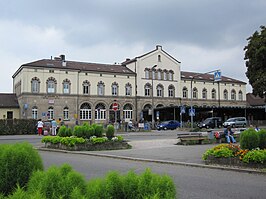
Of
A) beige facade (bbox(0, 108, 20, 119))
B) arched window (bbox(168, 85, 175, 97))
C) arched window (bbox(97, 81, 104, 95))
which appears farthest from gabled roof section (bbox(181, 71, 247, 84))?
beige facade (bbox(0, 108, 20, 119))

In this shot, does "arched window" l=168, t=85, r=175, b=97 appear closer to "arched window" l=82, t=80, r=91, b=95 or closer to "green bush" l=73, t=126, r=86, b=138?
"arched window" l=82, t=80, r=91, b=95

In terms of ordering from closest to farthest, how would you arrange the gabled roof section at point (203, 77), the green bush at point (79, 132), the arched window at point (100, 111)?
the green bush at point (79, 132)
the arched window at point (100, 111)
the gabled roof section at point (203, 77)

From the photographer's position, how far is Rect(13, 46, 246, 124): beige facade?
54750 mm

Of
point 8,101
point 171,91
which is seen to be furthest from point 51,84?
point 171,91

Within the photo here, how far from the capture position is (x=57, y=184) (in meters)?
3.36

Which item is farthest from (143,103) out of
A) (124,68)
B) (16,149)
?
(16,149)

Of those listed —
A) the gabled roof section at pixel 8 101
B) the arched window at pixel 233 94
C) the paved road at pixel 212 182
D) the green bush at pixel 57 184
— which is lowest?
the paved road at pixel 212 182

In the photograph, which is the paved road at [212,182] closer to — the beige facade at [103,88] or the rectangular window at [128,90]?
the beige facade at [103,88]

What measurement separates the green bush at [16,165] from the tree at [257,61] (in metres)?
33.9

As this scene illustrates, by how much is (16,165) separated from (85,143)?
45.1ft

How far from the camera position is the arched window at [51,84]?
183 ft

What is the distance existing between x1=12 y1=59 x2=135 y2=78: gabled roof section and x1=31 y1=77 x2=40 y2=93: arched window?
91.8 inches

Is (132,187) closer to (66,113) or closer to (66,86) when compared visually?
(66,113)

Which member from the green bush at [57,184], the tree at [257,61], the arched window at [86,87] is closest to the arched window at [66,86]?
the arched window at [86,87]
